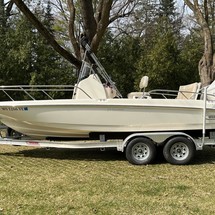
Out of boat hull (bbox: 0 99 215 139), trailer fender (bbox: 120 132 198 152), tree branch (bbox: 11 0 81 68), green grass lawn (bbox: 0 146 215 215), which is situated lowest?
green grass lawn (bbox: 0 146 215 215)

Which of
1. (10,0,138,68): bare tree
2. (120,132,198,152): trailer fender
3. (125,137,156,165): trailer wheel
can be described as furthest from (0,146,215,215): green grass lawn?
(10,0,138,68): bare tree

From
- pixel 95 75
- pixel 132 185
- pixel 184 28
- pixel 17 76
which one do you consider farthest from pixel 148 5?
pixel 132 185

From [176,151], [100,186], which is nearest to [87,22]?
[176,151]

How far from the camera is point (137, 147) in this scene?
6922 mm

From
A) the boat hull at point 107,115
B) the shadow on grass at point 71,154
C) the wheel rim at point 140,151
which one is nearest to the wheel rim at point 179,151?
the boat hull at point 107,115

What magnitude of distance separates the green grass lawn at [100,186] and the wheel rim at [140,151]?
0.69 ft

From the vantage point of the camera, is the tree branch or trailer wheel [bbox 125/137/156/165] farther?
the tree branch

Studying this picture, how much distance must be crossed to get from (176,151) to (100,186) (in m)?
2.15

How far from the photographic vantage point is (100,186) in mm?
5273

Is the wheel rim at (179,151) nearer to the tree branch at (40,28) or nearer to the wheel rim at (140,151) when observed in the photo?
the wheel rim at (140,151)

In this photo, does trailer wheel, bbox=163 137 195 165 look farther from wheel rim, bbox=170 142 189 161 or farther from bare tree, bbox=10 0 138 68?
bare tree, bbox=10 0 138 68

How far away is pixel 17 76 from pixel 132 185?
15436 mm

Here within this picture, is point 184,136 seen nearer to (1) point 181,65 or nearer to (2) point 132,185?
(2) point 132,185

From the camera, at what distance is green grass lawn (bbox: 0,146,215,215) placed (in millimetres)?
4406
